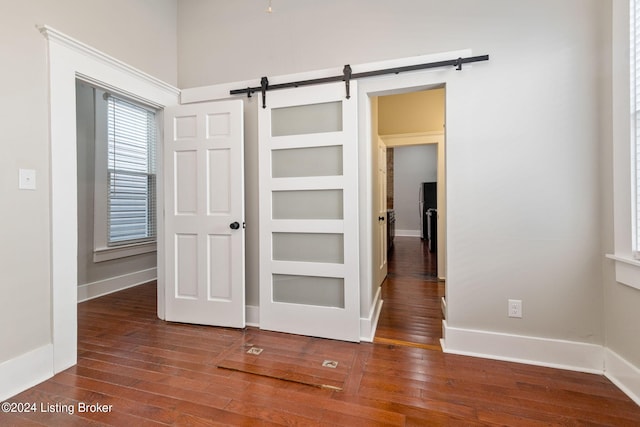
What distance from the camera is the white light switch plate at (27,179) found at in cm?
175

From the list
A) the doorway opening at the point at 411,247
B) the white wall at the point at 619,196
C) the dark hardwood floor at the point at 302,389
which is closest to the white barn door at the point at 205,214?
the dark hardwood floor at the point at 302,389

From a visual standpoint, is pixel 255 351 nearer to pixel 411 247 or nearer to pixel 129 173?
pixel 129 173

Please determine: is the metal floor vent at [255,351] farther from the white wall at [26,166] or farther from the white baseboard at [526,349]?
the white baseboard at [526,349]

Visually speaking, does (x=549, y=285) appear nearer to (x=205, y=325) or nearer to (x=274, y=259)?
(x=274, y=259)

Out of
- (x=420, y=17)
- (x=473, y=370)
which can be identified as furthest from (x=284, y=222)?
(x=420, y=17)

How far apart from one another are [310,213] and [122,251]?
315 centimetres

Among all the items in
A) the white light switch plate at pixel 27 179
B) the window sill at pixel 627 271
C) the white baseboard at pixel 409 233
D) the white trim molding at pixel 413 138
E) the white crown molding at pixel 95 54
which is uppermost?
the white crown molding at pixel 95 54

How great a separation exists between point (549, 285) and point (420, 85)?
70.4 inches

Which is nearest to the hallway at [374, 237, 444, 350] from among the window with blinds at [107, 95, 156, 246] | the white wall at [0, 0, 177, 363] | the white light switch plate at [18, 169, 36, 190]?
the white wall at [0, 0, 177, 363]

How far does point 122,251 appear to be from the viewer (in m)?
3.96

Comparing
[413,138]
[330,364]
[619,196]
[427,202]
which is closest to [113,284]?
[330,364]

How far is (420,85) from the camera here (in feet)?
7.32

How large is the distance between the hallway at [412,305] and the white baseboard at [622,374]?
1049 millimetres

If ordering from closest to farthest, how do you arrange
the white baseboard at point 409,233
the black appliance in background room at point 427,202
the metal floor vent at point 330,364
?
the metal floor vent at point 330,364
the black appliance in background room at point 427,202
the white baseboard at point 409,233
